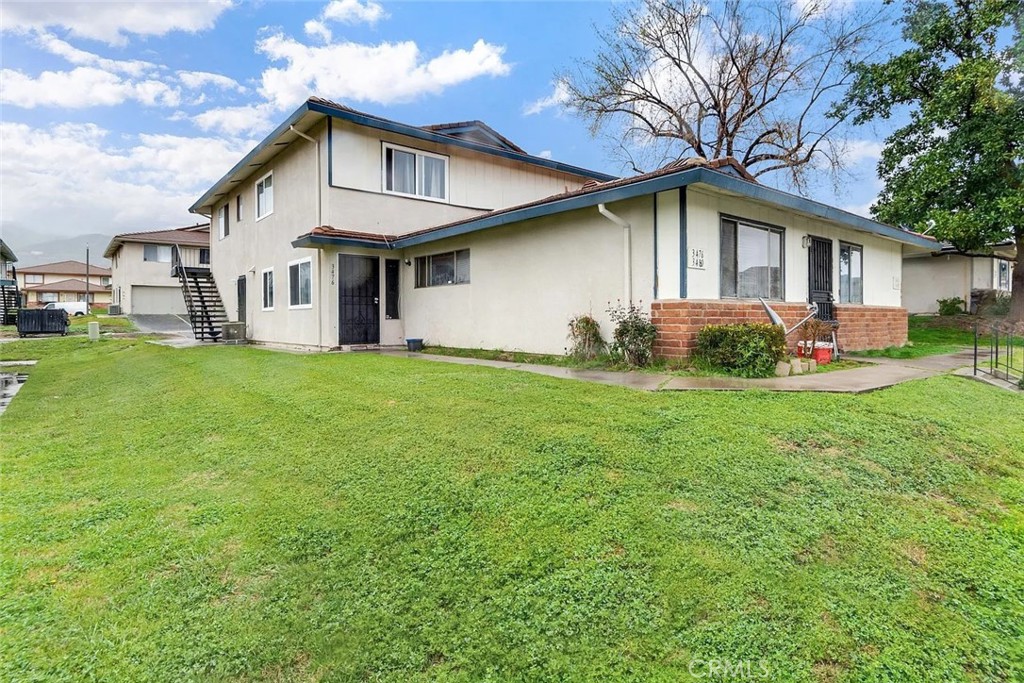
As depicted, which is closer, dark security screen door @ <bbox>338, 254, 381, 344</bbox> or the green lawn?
the green lawn

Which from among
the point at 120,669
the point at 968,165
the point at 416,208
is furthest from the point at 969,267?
the point at 120,669

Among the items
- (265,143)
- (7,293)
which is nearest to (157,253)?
(7,293)

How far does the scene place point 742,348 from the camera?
6859 mm

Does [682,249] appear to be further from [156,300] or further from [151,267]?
[156,300]

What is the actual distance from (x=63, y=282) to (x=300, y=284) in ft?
200

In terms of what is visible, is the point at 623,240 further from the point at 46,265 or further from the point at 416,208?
the point at 46,265

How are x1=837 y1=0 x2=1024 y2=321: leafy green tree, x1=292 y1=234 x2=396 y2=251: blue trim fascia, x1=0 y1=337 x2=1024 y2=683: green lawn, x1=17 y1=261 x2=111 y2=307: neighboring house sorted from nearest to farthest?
x1=0 y1=337 x2=1024 y2=683: green lawn, x1=292 y1=234 x2=396 y2=251: blue trim fascia, x1=837 y1=0 x2=1024 y2=321: leafy green tree, x1=17 y1=261 x2=111 y2=307: neighboring house

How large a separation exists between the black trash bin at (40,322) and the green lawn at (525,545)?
19.6 meters

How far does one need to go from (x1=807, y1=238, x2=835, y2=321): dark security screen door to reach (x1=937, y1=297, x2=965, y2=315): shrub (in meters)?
12.9

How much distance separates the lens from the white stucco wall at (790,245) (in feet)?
25.1

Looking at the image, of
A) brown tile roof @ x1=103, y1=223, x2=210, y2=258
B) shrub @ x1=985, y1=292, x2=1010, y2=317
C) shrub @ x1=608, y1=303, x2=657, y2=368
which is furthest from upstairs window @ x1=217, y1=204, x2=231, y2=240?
shrub @ x1=985, y1=292, x2=1010, y2=317

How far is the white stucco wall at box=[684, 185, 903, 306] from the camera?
301 inches

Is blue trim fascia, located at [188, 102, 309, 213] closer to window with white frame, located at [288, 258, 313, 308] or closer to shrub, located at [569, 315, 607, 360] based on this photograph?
window with white frame, located at [288, 258, 313, 308]

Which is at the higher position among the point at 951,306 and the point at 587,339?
the point at 951,306
